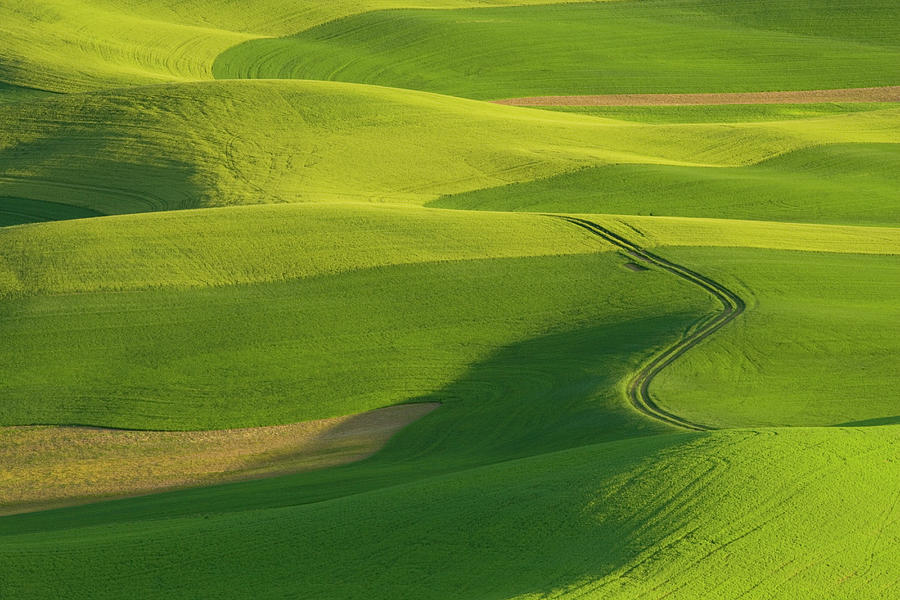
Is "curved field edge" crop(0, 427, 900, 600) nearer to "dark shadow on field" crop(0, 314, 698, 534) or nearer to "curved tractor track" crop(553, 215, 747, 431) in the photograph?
"dark shadow on field" crop(0, 314, 698, 534)

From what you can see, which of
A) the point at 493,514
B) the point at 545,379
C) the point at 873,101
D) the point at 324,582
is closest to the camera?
the point at 324,582

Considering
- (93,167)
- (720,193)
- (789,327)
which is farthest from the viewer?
(93,167)

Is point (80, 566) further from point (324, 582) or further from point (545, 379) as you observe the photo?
point (545, 379)

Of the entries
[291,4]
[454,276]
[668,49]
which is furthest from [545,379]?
[291,4]

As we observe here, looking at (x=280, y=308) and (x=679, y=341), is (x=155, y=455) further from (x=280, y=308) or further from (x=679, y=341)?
(x=679, y=341)

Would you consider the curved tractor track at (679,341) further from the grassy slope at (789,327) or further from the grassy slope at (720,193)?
the grassy slope at (720,193)

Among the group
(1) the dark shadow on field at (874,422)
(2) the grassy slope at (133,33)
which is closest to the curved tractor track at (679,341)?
(1) the dark shadow on field at (874,422)

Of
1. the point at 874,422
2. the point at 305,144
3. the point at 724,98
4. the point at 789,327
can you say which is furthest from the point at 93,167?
the point at 724,98
